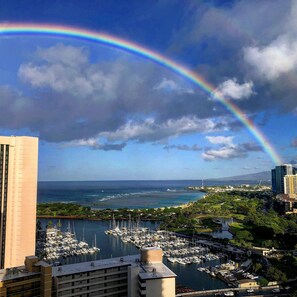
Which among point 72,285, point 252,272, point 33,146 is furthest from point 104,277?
point 252,272

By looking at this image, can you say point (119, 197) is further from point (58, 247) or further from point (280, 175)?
point (58, 247)

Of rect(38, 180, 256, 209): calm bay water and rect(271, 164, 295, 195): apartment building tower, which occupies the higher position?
rect(271, 164, 295, 195): apartment building tower

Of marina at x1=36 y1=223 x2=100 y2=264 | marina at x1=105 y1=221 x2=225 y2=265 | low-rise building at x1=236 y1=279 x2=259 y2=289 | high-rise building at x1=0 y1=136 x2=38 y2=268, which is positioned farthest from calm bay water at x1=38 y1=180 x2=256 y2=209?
low-rise building at x1=236 y1=279 x2=259 y2=289

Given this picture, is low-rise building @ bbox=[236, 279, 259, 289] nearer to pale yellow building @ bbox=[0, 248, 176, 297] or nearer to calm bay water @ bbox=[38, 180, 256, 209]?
pale yellow building @ bbox=[0, 248, 176, 297]

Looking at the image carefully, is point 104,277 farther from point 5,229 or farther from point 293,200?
point 293,200

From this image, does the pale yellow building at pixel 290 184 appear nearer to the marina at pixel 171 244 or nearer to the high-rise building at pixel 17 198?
the marina at pixel 171 244
